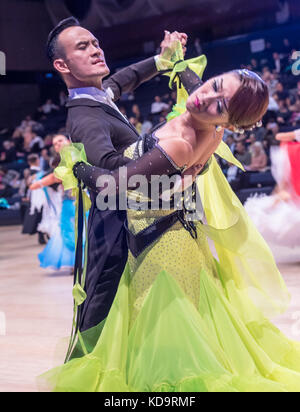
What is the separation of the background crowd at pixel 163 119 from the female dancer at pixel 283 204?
221 cm

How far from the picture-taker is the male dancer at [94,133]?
2117mm

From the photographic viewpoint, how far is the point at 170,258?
208cm

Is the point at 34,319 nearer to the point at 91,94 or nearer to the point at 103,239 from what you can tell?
the point at 103,239

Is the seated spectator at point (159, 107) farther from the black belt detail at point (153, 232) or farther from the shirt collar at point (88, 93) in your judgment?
the black belt detail at point (153, 232)

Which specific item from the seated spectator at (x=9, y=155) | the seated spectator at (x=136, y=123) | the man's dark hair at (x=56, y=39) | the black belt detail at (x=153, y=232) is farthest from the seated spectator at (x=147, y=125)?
the black belt detail at (x=153, y=232)

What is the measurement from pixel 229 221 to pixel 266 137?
7.24 meters

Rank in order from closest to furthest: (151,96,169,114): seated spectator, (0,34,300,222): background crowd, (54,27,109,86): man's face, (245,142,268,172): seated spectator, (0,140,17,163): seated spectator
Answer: (54,27,109,86): man's face → (245,142,268,172): seated spectator → (0,34,300,222): background crowd → (151,96,169,114): seated spectator → (0,140,17,163): seated spectator

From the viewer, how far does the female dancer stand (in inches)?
200

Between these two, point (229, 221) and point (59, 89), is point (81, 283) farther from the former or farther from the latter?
point (59, 89)

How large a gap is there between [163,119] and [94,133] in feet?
29.5

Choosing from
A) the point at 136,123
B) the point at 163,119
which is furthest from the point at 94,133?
the point at 136,123

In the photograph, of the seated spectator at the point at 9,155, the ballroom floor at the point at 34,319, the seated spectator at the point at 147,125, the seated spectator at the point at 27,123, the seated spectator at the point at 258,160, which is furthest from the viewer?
the seated spectator at the point at 27,123

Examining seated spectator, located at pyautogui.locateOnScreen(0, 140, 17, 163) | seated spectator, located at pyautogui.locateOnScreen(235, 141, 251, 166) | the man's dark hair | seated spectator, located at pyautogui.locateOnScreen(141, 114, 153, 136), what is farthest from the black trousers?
seated spectator, located at pyautogui.locateOnScreen(0, 140, 17, 163)

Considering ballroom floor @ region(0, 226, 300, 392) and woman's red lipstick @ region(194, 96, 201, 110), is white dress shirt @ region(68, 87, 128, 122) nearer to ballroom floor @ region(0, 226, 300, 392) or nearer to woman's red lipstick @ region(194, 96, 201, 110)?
woman's red lipstick @ region(194, 96, 201, 110)
